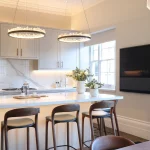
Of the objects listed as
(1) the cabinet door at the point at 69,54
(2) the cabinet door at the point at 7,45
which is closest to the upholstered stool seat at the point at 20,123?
(2) the cabinet door at the point at 7,45

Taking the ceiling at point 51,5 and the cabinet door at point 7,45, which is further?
the ceiling at point 51,5

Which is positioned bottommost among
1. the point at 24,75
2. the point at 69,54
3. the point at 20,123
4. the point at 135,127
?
the point at 135,127

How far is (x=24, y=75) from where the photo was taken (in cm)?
605

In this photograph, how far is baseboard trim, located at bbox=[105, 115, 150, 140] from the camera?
14.5 feet

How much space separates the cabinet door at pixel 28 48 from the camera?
222 inches

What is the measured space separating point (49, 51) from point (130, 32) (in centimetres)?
229

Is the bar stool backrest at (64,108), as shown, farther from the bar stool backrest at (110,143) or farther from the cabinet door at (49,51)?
the cabinet door at (49,51)

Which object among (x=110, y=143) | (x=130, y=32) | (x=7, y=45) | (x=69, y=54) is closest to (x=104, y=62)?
(x=69, y=54)

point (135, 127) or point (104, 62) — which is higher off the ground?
point (104, 62)

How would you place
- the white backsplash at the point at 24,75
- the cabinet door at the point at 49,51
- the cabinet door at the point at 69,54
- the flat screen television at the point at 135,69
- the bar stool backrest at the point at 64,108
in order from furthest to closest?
the cabinet door at the point at 69,54 → the cabinet door at the point at 49,51 → the white backsplash at the point at 24,75 → the flat screen television at the point at 135,69 → the bar stool backrest at the point at 64,108

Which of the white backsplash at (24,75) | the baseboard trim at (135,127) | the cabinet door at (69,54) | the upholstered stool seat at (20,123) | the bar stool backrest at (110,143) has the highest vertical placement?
A: the cabinet door at (69,54)

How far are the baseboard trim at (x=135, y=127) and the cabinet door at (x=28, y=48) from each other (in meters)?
2.72

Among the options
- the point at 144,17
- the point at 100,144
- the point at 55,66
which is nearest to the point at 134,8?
the point at 144,17

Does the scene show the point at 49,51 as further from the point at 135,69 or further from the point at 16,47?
the point at 135,69
